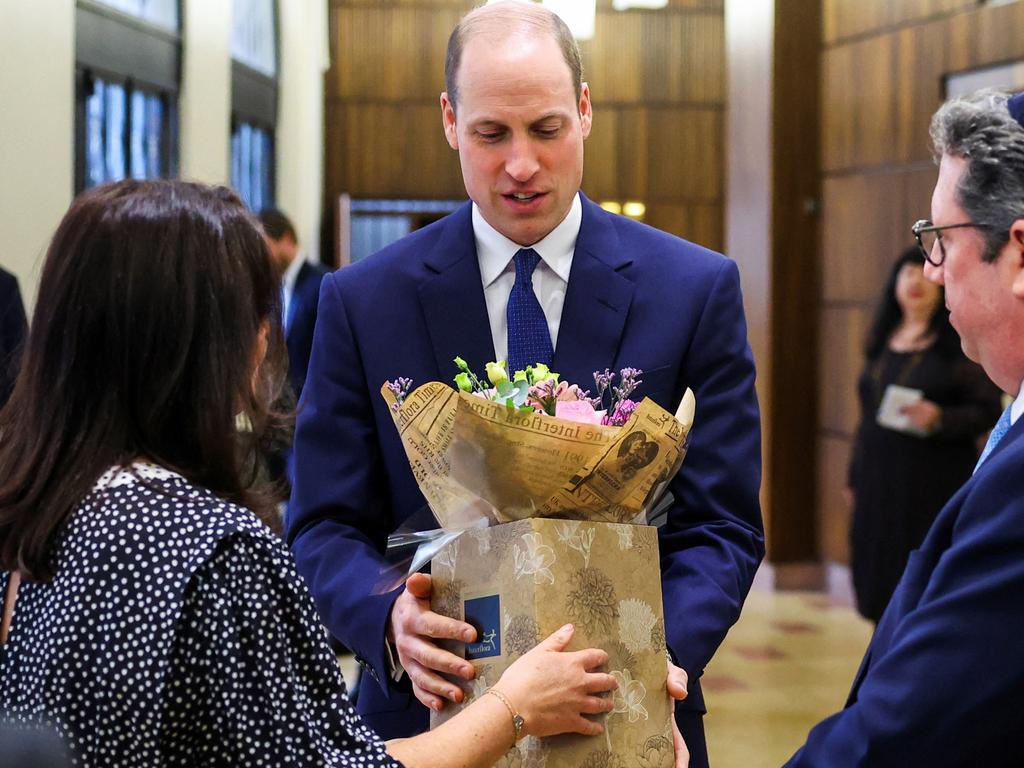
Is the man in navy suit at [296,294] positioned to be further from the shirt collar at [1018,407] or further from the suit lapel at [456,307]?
the shirt collar at [1018,407]

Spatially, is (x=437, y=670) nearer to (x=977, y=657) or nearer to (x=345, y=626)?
(x=345, y=626)

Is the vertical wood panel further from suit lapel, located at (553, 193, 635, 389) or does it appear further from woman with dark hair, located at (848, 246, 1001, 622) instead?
suit lapel, located at (553, 193, 635, 389)

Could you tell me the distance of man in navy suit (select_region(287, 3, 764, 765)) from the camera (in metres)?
1.84

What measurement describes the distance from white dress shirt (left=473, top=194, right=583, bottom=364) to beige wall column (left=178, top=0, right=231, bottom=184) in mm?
8322

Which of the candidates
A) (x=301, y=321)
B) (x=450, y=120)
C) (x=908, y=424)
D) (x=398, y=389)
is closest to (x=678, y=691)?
(x=398, y=389)

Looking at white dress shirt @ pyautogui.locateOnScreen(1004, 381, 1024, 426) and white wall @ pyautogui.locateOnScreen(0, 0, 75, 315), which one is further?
white wall @ pyautogui.locateOnScreen(0, 0, 75, 315)

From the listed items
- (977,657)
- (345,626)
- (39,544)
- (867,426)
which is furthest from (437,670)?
(867,426)

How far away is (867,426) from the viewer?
561 centimetres

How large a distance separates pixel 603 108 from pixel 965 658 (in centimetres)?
1313

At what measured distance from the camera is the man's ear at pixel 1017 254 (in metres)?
1.50

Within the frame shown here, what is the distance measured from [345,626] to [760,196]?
6505mm

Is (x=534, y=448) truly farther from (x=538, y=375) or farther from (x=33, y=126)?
(x=33, y=126)

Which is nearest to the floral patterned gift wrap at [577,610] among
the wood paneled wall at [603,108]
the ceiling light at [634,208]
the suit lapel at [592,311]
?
the suit lapel at [592,311]

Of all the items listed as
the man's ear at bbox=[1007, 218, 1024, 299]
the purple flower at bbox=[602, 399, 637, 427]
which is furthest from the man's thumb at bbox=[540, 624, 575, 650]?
the man's ear at bbox=[1007, 218, 1024, 299]
